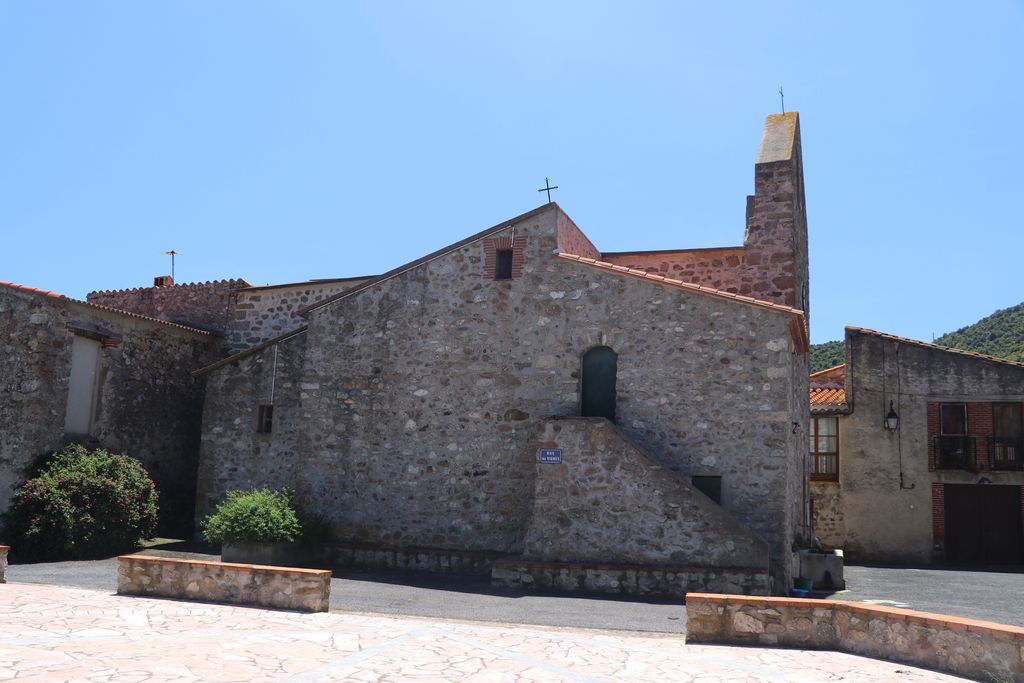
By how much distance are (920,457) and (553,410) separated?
45.5ft

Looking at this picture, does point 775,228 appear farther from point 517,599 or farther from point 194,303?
point 194,303

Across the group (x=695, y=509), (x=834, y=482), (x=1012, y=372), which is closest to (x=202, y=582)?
(x=695, y=509)

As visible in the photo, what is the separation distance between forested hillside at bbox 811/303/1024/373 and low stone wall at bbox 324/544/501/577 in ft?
95.7

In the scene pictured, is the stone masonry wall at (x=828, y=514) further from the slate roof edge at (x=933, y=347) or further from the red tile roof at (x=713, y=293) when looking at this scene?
the red tile roof at (x=713, y=293)

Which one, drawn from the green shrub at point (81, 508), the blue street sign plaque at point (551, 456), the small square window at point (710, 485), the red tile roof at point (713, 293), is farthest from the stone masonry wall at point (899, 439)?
the green shrub at point (81, 508)

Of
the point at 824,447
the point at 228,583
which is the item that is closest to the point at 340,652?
the point at 228,583

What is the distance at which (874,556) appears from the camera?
78.4ft

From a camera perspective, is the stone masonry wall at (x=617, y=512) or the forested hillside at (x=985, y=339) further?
the forested hillside at (x=985, y=339)

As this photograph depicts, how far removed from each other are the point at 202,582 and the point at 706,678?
668 centimetres

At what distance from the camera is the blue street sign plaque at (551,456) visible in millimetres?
14359

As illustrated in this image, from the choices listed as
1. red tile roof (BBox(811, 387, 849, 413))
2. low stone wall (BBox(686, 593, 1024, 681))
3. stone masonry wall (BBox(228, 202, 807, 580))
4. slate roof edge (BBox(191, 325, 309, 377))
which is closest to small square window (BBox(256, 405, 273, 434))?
stone masonry wall (BBox(228, 202, 807, 580))

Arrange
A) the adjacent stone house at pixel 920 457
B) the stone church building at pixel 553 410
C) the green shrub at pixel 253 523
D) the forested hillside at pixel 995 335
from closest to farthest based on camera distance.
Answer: the stone church building at pixel 553 410, the green shrub at pixel 253 523, the adjacent stone house at pixel 920 457, the forested hillside at pixel 995 335

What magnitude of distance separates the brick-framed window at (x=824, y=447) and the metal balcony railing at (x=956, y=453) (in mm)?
2681

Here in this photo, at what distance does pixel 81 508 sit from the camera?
15.4 metres
